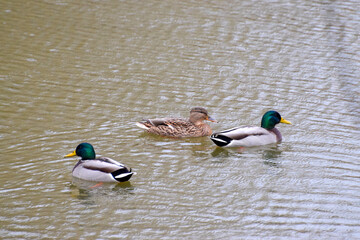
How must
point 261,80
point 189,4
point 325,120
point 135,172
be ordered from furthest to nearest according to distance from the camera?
point 189,4
point 261,80
point 325,120
point 135,172

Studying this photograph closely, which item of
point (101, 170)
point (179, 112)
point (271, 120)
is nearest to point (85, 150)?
point (101, 170)

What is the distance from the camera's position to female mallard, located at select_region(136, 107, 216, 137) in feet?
31.7

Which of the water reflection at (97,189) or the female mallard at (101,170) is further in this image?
the female mallard at (101,170)

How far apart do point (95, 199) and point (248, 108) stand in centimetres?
403

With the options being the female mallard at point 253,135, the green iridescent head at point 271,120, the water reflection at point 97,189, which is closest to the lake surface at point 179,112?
the water reflection at point 97,189

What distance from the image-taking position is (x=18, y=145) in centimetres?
884

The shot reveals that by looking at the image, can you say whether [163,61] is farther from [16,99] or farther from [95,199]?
[95,199]

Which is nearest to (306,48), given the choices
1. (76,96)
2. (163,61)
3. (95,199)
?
(163,61)

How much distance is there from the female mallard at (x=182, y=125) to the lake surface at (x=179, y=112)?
171mm

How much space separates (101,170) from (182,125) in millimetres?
2216

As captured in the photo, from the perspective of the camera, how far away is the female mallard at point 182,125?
966cm

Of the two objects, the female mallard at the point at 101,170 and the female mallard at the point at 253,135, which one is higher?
the female mallard at the point at 101,170

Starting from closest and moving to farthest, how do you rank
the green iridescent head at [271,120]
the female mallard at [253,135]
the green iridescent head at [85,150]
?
the green iridescent head at [85,150], the female mallard at [253,135], the green iridescent head at [271,120]

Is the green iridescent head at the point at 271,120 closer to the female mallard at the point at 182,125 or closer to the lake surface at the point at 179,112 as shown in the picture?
the lake surface at the point at 179,112
